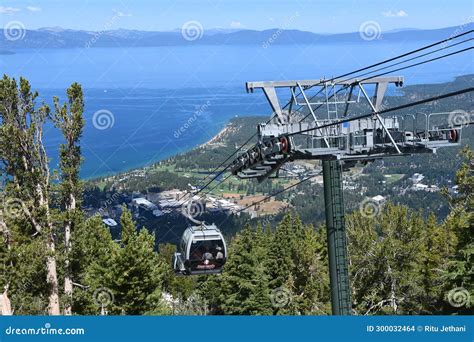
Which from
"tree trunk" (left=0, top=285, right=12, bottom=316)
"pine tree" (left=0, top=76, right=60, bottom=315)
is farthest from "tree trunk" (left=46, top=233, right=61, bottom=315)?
"tree trunk" (left=0, top=285, right=12, bottom=316)

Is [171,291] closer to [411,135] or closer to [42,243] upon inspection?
[42,243]

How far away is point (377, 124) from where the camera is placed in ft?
43.3

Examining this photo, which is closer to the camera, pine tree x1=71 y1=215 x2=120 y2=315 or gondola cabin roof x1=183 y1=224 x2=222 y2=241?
gondola cabin roof x1=183 y1=224 x2=222 y2=241

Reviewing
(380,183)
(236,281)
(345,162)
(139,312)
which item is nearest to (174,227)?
(380,183)

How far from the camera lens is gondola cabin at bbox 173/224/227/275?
16859 millimetres

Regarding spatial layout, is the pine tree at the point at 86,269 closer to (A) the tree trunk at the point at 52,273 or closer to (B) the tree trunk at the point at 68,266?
(B) the tree trunk at the point at 68,266

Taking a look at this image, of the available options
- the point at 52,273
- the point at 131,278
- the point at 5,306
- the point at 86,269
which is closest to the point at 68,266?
the point at 52,273

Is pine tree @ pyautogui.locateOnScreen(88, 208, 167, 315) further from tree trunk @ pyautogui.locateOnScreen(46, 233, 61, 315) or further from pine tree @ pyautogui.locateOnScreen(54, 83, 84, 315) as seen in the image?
tree trunk @ pyautogui.locateOnScreen(46, 233, 61, 315)

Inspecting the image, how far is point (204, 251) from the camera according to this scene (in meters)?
17.0

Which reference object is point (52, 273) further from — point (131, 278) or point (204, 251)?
point (204, 251)

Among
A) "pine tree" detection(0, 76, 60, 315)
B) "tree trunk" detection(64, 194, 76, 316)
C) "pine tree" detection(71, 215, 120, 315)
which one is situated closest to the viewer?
"pine tree" detection(0, 76, 60, 315)

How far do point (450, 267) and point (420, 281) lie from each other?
10.1 metres

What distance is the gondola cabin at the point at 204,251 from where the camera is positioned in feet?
55.3

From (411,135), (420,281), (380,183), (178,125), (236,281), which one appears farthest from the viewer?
(178,125)
